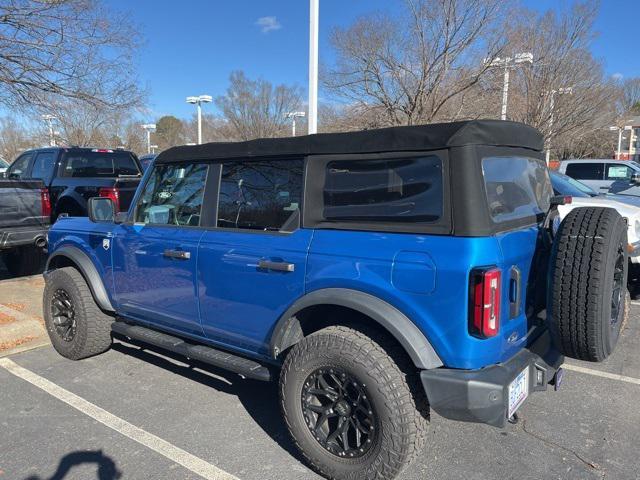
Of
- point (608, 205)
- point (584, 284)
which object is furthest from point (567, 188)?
point (584, 284)

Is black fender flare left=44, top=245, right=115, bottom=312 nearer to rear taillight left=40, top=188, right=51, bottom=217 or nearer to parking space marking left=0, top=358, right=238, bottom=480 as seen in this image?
parking space marking left=0, top=358, right=238, bottom=480

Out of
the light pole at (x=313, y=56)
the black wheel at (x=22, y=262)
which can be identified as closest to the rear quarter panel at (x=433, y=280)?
the light pole at (x=313, y=56)

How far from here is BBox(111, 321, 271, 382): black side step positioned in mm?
3266

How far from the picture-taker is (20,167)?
984 cm

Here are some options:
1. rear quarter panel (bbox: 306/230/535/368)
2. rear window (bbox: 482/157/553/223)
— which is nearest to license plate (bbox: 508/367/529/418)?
rear quarter panel (bbox: 306/230/535/368)

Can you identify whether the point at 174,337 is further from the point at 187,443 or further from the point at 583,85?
the point at 583,85

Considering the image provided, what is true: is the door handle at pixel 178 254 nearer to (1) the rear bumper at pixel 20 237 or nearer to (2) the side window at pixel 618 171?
(1) the rear bumper at pixel 20 237

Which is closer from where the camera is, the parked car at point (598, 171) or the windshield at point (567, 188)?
the windshield at point (567, 188)

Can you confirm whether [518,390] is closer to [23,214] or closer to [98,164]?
[23,214]

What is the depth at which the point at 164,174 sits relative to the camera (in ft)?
13.3

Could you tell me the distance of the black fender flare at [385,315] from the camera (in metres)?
2.54

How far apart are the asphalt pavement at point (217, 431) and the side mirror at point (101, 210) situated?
4.35 ft

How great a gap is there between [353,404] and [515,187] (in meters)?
1.59

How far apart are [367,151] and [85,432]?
2.60m
